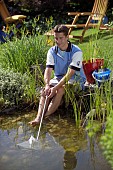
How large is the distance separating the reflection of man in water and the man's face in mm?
1530

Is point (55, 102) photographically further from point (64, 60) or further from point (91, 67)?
point (91, 67)

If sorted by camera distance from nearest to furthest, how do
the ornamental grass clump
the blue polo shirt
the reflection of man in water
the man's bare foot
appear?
the reflection of man in water
the man's bare foot
the blue polo shirt
the ornamental grass clump

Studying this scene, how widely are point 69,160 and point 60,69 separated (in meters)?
1.60

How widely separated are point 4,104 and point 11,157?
1461mm

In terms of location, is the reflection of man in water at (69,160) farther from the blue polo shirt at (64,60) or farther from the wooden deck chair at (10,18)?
the wooden deck chair at (10,18)

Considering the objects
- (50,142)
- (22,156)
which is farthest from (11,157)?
(50,142)

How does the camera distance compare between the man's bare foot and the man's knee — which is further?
the man's knee

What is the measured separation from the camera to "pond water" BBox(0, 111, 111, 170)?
12.6 ft

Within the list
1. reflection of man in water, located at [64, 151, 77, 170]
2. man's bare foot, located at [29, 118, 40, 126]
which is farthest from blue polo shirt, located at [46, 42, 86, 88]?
reflection of man in water, located at [64, 151, 77, 170]

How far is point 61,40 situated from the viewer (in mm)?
4957

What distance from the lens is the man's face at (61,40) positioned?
4893mm

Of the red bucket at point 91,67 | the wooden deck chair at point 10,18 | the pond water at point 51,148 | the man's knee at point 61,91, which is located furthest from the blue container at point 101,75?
the wooden deck chair at point 10,18

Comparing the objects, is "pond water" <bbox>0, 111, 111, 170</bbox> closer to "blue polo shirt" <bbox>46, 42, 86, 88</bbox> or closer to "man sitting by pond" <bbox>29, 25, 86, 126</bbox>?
"man sitting by pond" <bbox>29, 25, 86, 126</bbox>

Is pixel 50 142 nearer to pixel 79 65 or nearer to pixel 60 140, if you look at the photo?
pixel 60 140
